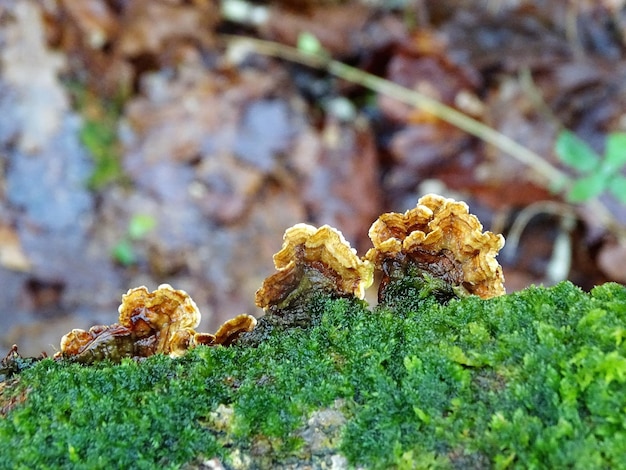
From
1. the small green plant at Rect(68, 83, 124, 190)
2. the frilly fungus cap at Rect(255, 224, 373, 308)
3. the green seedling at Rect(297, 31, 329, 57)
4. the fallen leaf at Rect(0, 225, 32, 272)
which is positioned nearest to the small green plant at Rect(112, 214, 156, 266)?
the small green plant at Rect(68, 83, 124, 190)

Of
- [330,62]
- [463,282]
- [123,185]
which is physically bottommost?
[463,282]

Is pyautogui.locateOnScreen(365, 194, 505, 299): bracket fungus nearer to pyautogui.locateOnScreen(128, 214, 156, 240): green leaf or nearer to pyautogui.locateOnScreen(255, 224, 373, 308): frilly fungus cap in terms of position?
pyautogui.locateOnScreen(255, 224, 373, 308): frilly fungus cap

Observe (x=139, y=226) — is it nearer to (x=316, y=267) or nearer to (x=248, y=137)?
(x=248, y=137)

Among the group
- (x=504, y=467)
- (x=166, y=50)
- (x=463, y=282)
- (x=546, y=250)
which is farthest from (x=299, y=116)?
(x=504, y=467)

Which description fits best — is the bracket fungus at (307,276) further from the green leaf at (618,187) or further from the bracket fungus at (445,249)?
the green leaf at (618,187)

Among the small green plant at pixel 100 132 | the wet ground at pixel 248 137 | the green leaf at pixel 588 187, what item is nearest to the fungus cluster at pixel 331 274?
the wet ground at pixel 248 137

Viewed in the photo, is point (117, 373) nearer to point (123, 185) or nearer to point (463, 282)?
point (463, 282)

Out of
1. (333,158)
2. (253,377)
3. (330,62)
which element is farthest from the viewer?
(330,62)
